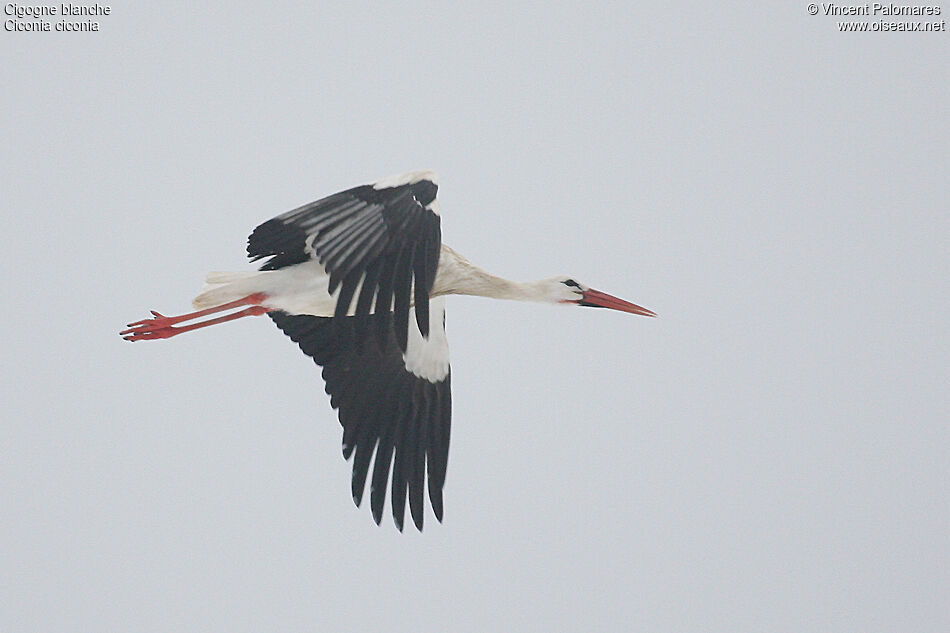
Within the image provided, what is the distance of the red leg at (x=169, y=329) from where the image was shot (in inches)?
322

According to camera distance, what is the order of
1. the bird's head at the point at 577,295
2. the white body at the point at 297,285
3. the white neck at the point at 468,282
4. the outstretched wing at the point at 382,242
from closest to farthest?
the outstretched wing at the point at 382,242 < the white body at the point at 297,285 < the white neck at the point at 468,282 < the bird's head at the point at 577,295

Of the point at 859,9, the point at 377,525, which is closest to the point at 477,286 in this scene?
the point at 377,525

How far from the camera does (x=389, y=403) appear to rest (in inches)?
330

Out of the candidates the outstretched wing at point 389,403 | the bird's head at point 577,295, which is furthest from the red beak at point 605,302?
the outstretched wing at point 389,403

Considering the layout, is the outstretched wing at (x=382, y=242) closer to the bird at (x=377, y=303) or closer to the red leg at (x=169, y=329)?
the bird at (x=377, y=303)

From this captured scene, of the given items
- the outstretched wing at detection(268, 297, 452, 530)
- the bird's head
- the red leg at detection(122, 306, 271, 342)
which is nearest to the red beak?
the bird's head

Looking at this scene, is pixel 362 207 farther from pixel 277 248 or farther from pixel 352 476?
pixel 352 476

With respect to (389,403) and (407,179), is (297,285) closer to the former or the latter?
(389,403)

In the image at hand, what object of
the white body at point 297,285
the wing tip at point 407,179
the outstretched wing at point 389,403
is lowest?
the outstretched wing at point 389,403

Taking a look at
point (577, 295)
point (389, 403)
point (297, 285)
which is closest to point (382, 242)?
point (297, 285)

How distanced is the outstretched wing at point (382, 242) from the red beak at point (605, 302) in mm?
1963

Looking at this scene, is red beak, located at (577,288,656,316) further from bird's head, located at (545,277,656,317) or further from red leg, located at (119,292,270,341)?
red leg, located at (119,292,270,341)

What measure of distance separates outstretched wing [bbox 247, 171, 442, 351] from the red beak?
1.96 meters

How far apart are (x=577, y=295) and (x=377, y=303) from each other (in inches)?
96.5
